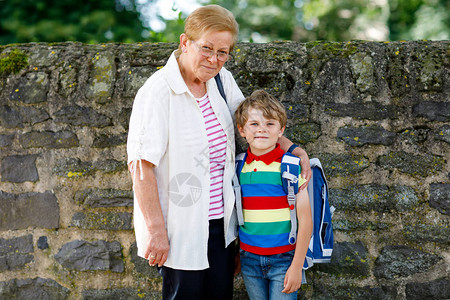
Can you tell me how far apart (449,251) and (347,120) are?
97cm

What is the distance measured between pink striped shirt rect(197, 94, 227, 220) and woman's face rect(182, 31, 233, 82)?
0.48 ft

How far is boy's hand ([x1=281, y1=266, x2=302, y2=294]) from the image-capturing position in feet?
6.00

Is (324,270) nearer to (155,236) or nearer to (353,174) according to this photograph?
(353,174)

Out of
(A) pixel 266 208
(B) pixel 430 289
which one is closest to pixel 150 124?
(A) pixel 266 208

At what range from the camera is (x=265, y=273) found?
190 cm

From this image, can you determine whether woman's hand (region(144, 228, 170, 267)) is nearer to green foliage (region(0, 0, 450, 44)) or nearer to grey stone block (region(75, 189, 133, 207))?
grey stone block (region(75, 189, 133, 207))

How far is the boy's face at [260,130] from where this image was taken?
73.4 inches

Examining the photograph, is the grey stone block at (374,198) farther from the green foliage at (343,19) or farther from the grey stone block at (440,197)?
the green foliage at (343,19)

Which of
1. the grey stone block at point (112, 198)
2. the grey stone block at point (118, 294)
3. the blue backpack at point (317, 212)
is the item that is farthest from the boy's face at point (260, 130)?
the grey stone block at point (118, 294)

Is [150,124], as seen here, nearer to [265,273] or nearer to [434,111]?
[265,273]

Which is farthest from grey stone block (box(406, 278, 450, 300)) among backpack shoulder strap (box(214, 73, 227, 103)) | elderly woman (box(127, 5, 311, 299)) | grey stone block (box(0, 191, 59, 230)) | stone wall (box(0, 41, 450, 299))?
grey stone block (box(0, 191, 59, 230))

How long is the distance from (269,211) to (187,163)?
459mm

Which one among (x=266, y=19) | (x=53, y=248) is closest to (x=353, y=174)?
(x=53, y=248)

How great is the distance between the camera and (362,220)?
2.31 metres
